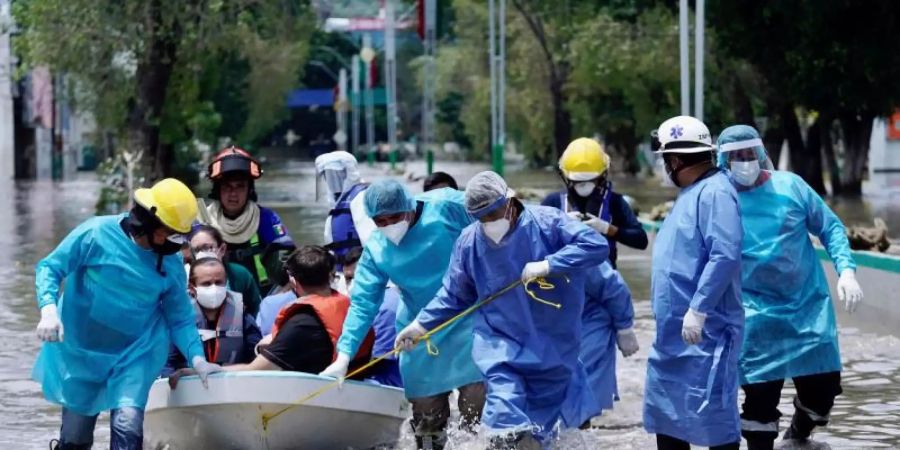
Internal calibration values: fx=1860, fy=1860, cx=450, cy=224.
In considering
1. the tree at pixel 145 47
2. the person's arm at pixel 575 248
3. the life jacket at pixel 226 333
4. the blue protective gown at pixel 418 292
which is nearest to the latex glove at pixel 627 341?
the blue protective gown at pixel 418 292

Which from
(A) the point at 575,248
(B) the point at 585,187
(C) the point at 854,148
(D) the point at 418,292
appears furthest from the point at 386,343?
(C) the point at 854,148

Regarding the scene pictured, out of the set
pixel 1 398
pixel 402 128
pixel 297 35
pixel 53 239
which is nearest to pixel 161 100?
pixel 297 35

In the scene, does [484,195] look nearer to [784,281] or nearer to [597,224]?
[784,281]

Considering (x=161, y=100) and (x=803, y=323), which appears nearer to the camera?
(x=803, y=323)

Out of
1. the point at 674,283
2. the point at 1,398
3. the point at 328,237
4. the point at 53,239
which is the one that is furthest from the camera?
the point at 53,239

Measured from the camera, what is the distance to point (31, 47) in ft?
121

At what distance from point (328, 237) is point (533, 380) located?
3.31 m

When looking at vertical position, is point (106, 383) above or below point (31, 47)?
below

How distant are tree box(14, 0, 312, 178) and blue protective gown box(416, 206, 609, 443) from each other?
27.7 metres

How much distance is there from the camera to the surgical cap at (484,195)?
799 centimetres

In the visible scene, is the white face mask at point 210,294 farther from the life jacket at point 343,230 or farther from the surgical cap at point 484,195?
the surgical cap at point 484,195

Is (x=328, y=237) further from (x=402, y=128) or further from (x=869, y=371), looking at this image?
(x=402, y=128)

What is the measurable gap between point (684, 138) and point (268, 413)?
2674 millimetres

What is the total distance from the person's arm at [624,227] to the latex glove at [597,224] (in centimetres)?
6
